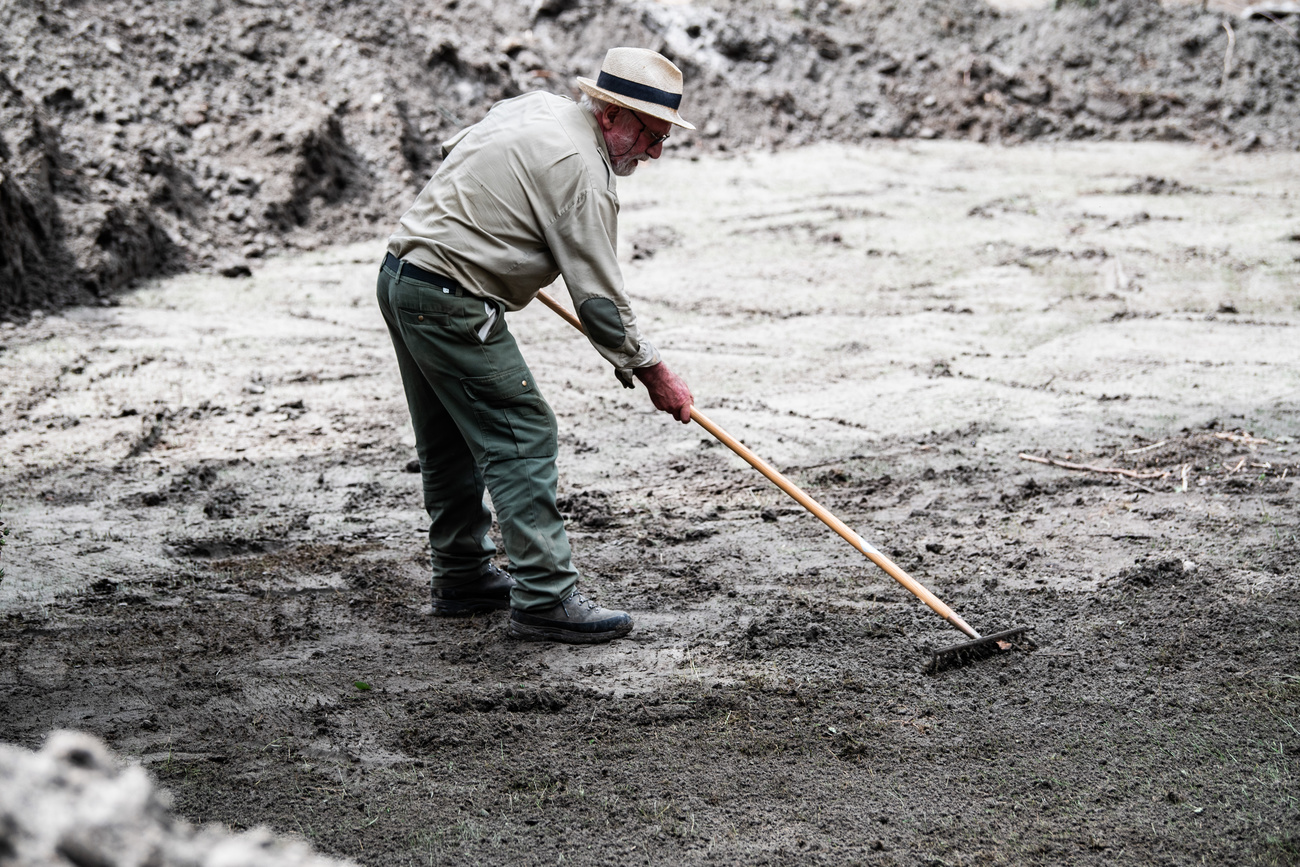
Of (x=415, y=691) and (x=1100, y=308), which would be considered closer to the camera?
(x=415, y=691)

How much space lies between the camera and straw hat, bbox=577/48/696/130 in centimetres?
312

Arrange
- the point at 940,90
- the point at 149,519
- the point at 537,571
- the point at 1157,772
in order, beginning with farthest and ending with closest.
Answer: the point at 940,90
the point at 149,519
the point at 537,571
the point at 1157,772

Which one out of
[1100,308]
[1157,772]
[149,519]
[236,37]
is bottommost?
[149,519]

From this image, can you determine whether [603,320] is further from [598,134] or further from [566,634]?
[566,634]

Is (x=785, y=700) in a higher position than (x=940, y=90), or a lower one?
lower

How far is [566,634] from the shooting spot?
11.7ft

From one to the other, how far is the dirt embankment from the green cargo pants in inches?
216

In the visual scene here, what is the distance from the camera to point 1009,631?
3303 millimetres

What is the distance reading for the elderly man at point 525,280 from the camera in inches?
124

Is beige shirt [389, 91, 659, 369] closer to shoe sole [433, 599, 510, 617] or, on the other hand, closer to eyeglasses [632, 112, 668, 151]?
eyeglasses [632, 112, 668, 151]

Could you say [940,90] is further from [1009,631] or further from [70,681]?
[70,681]

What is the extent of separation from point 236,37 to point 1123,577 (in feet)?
35.9

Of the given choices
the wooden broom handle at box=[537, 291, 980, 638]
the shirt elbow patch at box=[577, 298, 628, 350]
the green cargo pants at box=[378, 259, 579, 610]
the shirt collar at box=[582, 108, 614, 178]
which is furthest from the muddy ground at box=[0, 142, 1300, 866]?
the shirt collar at box=[582, 108, 614, 178]

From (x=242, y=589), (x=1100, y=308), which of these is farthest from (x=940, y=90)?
(x=242, y=589)
